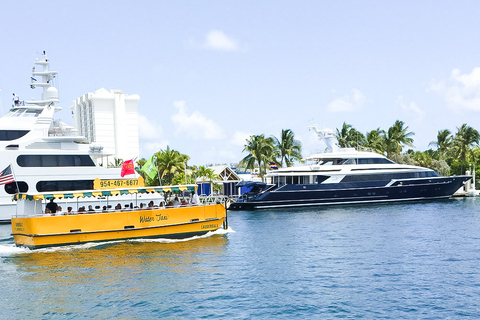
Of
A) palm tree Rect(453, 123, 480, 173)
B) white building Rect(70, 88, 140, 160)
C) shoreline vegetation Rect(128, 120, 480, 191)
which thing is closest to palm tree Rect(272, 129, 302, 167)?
shoreline vegetation Rect(128, 120, 480, 191)

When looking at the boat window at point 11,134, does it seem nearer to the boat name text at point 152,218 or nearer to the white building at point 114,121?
the boat name text at point 152,218

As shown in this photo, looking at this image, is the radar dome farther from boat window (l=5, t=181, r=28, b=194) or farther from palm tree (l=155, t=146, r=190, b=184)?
palm tree (l=155, t=146, r=190, b=184)

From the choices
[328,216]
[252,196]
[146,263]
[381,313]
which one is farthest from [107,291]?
[252,196]

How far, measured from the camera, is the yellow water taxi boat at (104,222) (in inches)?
934

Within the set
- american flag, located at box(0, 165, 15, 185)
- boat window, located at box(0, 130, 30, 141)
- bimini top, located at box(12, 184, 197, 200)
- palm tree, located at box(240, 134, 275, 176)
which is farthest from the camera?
palm tree, located at box(240, 134, 275, 176)

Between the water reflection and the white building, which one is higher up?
the white building

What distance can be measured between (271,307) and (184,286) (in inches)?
137

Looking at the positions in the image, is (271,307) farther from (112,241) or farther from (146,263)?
(112,241)

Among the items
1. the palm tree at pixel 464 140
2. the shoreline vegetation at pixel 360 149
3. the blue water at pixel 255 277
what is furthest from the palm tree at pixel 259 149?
the blue water at pixel 255 277

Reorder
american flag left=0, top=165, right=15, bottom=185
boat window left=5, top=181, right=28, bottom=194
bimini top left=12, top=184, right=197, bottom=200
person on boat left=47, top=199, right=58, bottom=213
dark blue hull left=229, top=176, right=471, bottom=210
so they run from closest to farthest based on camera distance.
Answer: bimini top left=12, top=184, right=197, bottom=200 → person on boat left=47, top=199, right=58, bottom=213 → american flag left=0, top=165, right=15, bottom=185 → boat window left=5, top=181, right=28, bottom=194 → dark blue hull left=229, top=176, right=471, bottom=210

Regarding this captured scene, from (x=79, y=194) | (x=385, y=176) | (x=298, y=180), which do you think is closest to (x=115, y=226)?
(x=79, y=194)

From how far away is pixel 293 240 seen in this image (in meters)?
26.4

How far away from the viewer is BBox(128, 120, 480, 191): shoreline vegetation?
2333 inches

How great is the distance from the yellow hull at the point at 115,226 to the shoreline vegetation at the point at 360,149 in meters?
29.1
